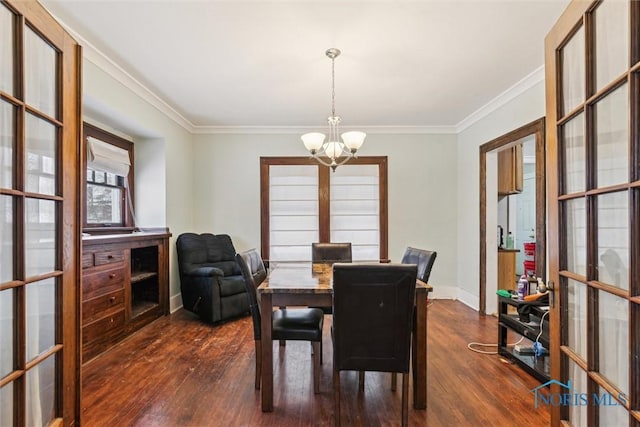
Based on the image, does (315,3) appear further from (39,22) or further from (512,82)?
(512,82)

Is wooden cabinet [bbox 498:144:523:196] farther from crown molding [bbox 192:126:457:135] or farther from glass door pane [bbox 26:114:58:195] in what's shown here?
glass door pane [bbox 26:114:58:195]

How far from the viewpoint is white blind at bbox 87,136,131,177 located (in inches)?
132

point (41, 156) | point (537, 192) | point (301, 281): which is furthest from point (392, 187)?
point (41, 156)

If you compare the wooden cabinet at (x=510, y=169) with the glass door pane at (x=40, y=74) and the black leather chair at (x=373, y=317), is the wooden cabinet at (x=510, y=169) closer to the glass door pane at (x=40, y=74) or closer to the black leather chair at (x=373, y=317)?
the black leather chair at (x=373, y=317)

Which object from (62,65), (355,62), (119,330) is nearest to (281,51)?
(355,62)

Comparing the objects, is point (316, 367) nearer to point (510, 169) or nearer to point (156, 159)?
point (156, 159)

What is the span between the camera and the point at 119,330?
327 cm

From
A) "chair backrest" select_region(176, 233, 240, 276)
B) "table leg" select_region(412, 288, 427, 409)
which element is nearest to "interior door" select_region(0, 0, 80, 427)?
"table leg" select_region(412, 288, 427, 409)

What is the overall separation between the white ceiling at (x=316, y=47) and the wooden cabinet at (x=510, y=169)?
0.93 m

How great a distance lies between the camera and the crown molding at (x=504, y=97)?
315 cm

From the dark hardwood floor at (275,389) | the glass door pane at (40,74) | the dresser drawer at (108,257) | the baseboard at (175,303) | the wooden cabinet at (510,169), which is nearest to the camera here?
the glass door pane at (40,74)

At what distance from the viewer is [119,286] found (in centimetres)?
329

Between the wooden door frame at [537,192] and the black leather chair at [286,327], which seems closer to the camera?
the black leather chair at [286,327]

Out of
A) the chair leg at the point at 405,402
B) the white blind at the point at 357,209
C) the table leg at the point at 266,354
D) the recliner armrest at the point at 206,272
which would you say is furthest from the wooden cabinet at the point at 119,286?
the white blind at the point at 357,209
